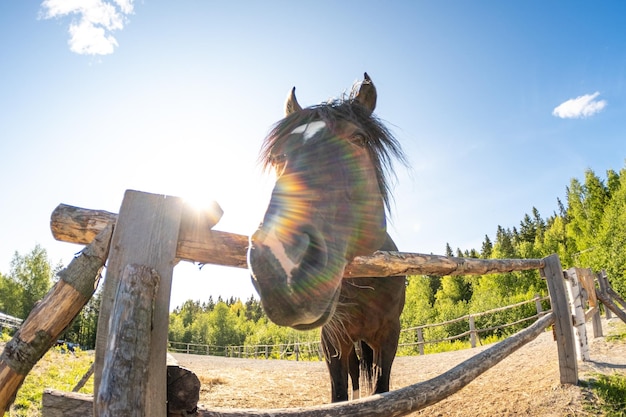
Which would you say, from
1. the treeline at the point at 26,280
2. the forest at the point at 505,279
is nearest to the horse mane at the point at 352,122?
the forest at the point at 505,279

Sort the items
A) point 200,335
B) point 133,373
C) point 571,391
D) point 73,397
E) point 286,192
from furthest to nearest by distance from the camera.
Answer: point 200,335, point 571,391, point 286,192, point 73,397, point 133,373

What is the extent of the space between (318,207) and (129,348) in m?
0.91

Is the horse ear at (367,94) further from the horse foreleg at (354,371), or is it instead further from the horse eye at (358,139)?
the horse foreleg at (354,371)

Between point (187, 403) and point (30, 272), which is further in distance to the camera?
point (30, 272)

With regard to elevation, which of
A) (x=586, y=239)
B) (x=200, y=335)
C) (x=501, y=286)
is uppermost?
(x=586, y=239)

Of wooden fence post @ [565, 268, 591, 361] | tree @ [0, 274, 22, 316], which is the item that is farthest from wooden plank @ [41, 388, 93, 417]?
tree @ [0, 274, 22, 316]

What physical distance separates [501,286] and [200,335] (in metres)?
47.6

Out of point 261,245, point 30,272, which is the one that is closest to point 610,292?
point 261,245

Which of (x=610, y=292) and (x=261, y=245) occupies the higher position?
(x=261, y=245)

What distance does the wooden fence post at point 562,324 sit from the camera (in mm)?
4062

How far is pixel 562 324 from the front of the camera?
4195 millimetres

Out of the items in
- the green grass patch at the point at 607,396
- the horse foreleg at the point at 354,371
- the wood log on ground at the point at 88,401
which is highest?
the wood log on ground at the point at 88,401

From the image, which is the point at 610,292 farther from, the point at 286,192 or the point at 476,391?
the point at 286,192

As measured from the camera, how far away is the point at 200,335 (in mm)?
62531
